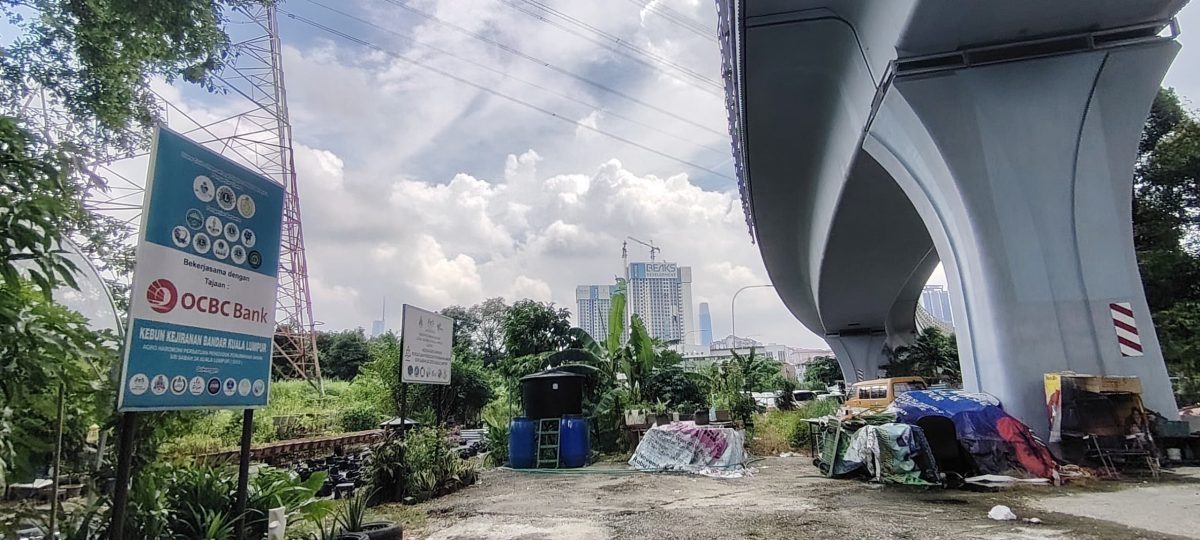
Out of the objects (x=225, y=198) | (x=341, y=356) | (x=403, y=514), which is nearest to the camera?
(x=225, y=198)

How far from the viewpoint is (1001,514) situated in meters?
5.46

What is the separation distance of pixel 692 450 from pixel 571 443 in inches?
101

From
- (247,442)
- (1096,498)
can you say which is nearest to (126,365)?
(247,442)

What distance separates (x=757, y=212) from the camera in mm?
18516

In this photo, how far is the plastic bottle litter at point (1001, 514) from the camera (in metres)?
5.42

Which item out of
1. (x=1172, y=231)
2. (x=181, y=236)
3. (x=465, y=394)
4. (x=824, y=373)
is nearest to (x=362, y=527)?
(x=181, y=236)

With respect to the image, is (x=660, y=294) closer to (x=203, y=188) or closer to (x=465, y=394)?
(x=465, y=394)

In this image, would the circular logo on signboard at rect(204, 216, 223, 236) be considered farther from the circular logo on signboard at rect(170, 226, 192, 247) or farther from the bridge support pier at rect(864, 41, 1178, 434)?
the bridge support pier at rect(864, 41, 1178, 434)

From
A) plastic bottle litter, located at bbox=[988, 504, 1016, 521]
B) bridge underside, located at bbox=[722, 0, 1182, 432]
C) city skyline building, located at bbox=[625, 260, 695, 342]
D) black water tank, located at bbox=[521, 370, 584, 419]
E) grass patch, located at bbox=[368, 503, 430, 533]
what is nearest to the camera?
plastic bottle litter, located at bbox=[988, 504, 1016, 521]

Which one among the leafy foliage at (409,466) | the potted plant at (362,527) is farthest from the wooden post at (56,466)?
the leafy foliage at (409,466)

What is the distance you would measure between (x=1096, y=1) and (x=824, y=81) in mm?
4493

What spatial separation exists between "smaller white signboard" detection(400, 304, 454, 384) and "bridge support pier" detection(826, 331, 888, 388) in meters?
31.9

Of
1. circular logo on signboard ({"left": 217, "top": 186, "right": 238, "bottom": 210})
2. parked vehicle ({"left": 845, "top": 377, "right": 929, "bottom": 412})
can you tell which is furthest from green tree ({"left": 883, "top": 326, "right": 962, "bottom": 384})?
circular logo on signboard ({"left": 217, "top": 186, "right": 238, "bottom": 210})

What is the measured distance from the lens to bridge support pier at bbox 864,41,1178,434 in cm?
830
